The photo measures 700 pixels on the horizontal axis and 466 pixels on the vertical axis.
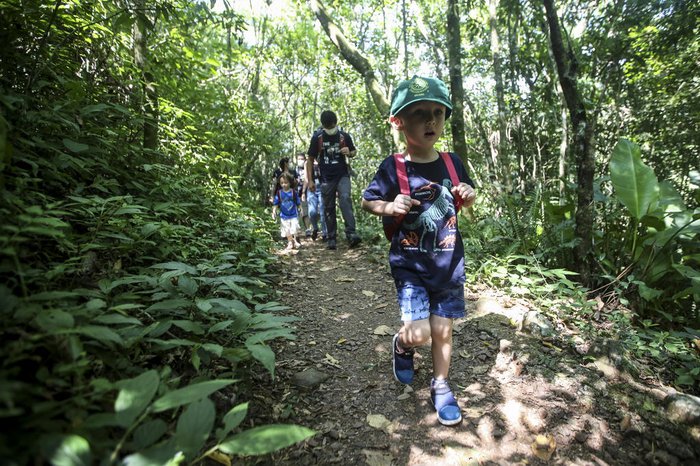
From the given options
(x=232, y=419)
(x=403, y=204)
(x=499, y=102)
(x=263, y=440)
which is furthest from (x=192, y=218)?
(x=499, y=102)

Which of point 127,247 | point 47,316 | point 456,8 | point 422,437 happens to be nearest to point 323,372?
point 422,437

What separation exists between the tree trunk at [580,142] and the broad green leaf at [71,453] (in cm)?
424

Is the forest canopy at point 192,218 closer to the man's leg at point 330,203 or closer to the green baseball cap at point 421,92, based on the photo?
the man's leg at point 330,203

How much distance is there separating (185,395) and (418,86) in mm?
2055

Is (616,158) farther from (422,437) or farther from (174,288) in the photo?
(174,288)

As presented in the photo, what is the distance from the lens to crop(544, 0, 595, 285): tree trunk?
350 centimetres

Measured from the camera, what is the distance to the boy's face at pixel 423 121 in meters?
2.25

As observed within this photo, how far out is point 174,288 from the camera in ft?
6.83

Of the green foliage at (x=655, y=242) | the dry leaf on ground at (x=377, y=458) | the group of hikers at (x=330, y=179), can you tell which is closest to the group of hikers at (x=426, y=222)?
the dry leaf on ground at (x=377, y=458)

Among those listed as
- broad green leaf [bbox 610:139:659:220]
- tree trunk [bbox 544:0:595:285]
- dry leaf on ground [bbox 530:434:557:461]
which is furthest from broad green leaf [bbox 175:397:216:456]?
broad green leaf [bbox 610:139:659:220]

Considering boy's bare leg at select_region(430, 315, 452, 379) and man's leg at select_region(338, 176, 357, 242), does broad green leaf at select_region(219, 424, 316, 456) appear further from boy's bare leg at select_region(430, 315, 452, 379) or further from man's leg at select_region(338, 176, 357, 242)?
man's leg at select_region(338, 176, 357, 242)

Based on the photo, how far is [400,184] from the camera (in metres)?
2.33

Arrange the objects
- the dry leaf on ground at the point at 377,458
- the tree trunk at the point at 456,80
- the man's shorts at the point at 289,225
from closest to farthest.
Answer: the dry leaf on ground at the point at 377,458 < the tree trunk at the point at 456,80 < the man's shorts at the point at 289,225

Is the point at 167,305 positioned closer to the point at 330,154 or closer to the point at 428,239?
the point at 428,239
